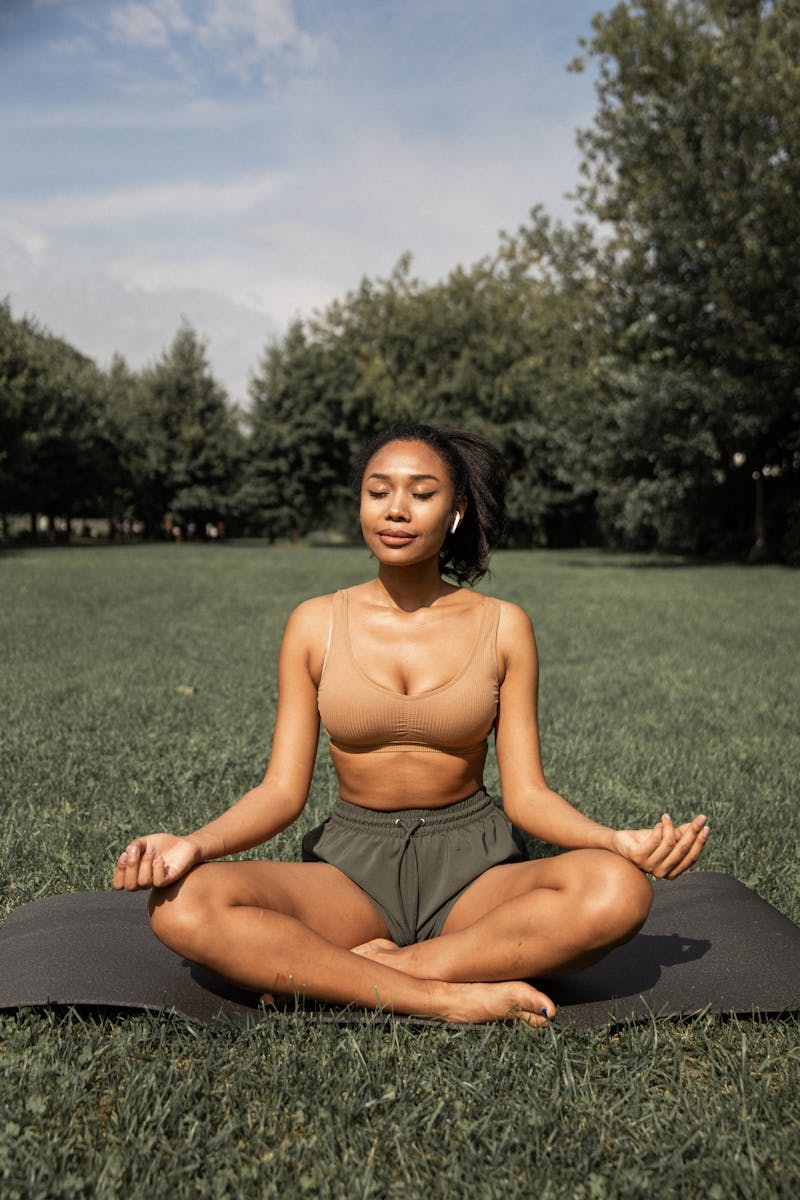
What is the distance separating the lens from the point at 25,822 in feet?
15.0

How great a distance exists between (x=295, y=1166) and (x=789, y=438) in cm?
2455

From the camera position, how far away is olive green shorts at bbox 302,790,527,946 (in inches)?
117

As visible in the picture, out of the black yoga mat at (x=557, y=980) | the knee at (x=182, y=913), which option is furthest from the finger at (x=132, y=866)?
the black yoga mat at (x=557, y=980)

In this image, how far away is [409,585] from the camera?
316cm

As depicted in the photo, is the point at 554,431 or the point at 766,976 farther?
the point at 554,431

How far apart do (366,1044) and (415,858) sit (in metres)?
0.57

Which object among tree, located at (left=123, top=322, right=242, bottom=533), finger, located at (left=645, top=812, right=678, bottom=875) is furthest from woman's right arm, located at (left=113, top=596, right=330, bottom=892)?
tree, located at (left=123, top=322, right=242, bottom=533)

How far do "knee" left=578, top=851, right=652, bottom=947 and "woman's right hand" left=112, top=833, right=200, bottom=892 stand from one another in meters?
1.01

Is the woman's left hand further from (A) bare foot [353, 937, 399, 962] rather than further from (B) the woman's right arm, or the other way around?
(B) the woman's right arm

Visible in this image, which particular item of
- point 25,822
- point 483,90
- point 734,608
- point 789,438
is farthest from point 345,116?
point 789,438

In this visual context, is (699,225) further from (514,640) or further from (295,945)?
(295,945)

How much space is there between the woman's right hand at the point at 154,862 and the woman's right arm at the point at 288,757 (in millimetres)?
68

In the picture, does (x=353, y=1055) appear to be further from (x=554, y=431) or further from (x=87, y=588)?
(x=554, y=431)

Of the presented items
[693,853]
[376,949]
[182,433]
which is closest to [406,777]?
[376,949]
